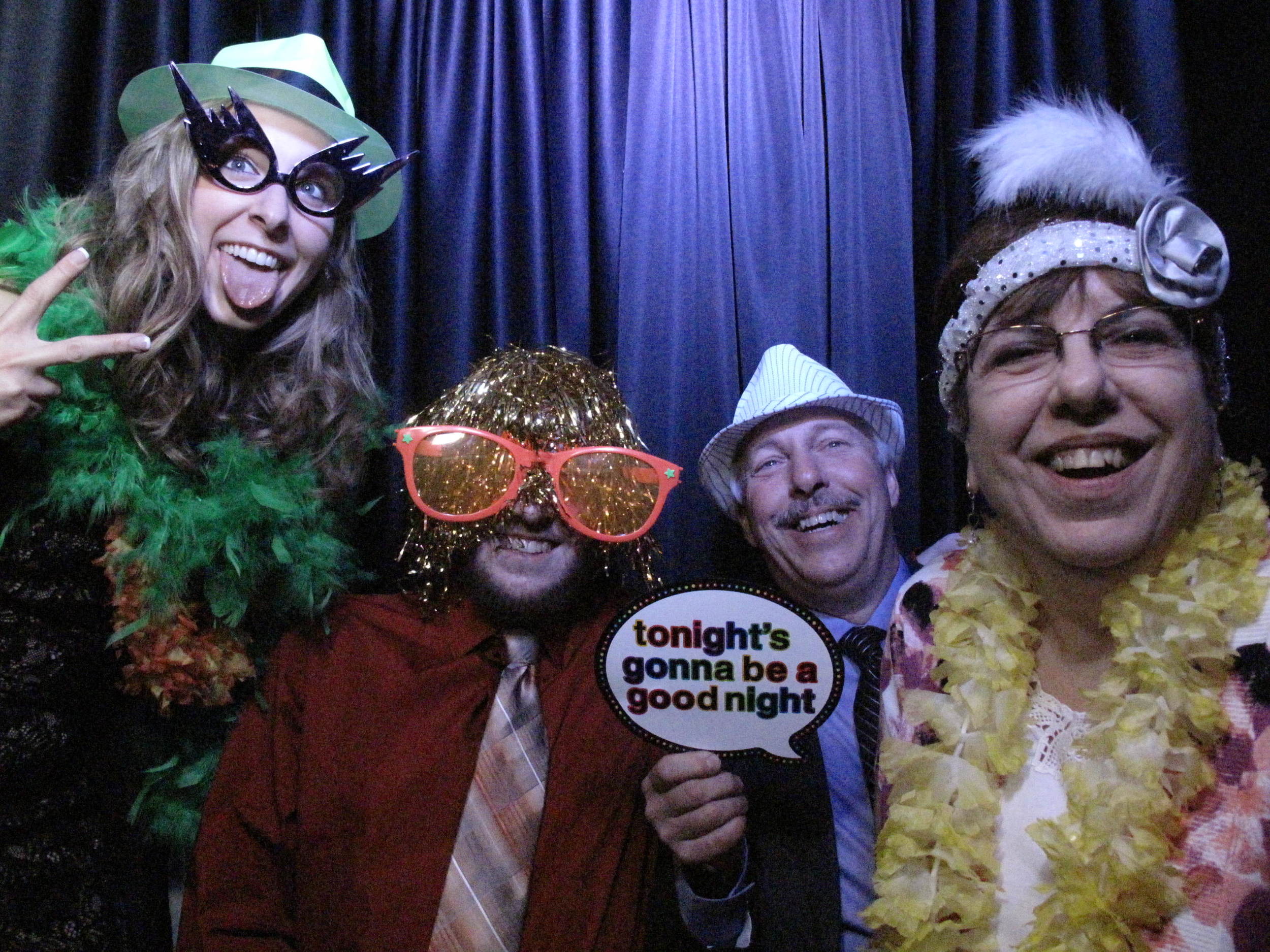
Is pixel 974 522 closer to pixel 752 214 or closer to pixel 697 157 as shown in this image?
pixel 752 214

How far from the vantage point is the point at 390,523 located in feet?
6.15

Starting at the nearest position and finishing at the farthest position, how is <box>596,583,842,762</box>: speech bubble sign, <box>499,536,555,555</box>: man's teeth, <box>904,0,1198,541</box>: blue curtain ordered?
<box>596,583,842,762</box>: speech bubble sign
<box>499,536,555,555</box>: man's teeth
<box>904,0,1198,541</box>: blue curtain

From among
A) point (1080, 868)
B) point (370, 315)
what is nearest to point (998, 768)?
point (1080, 868)

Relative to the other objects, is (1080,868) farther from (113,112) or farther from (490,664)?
(113,112)

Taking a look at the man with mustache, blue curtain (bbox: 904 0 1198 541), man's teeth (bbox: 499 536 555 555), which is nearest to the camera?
the man with mustache

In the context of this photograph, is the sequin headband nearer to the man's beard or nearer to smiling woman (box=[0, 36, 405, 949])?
the man's beard

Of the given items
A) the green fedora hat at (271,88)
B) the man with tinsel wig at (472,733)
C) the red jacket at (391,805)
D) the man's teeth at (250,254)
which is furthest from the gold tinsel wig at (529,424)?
the green fedora hat at (271,88)

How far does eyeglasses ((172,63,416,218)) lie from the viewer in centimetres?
142

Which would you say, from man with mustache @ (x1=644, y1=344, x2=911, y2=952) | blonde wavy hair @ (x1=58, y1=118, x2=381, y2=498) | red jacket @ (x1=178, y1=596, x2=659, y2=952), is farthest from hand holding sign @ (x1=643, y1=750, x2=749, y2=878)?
blonde wavy hair @ (x1=58, y1=118, x2=381, y2=498)

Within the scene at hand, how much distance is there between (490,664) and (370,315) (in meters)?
0.77

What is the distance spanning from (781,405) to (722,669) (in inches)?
20.9

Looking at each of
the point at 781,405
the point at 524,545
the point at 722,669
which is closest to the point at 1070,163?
the point at 781,405

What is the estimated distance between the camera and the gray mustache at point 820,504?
143 cm

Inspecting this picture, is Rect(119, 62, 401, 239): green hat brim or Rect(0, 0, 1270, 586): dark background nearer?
Rect(119, 62, 401, 239): green hat brim
